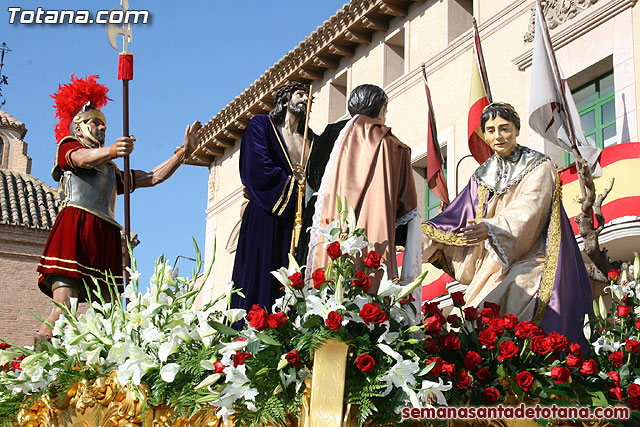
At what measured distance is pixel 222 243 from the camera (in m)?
25.1

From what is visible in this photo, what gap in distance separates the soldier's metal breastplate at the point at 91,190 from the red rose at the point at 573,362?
3883mm

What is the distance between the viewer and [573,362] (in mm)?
4898

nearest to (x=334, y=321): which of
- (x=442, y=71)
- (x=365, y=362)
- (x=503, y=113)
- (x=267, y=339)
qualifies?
(x=365, y=362)

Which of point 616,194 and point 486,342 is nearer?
point 486,342

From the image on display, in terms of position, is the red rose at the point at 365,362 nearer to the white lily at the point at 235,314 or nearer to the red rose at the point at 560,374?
the white lily at the point at 235,314

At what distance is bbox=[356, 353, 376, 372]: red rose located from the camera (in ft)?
14.7

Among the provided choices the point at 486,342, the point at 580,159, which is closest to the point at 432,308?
the point at 486,342

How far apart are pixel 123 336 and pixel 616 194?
25.2 ft

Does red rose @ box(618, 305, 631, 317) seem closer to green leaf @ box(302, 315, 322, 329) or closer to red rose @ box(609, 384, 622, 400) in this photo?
red rose @ box(609, 384, 622, 400)

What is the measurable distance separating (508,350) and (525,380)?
6.8 inches

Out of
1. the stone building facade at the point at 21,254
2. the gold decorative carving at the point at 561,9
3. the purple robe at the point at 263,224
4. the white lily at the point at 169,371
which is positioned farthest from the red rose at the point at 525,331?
the stone building facade at the point at 21,254

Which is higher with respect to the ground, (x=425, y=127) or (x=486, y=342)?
(x=425, y=127)

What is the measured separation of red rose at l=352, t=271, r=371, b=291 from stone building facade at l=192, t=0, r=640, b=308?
22.8 ft

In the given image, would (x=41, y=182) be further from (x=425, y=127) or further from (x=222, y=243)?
(x=425, y=127)
